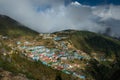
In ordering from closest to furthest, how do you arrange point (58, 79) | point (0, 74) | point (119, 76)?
1. point (58, 79)
2. point (119, 76)
3. point (0, 74)

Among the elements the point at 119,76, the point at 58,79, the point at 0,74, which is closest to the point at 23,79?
the point at 0,74

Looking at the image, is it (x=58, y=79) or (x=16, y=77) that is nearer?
(x=58, y=79)

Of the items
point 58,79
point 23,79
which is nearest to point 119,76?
point 58,79

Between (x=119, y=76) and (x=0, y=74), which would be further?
(x=0, y=74)

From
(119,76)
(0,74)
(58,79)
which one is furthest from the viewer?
(0,74)

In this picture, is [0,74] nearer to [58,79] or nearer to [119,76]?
[58,79]

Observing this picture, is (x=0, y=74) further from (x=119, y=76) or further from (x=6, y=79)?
(x=119, y=76)

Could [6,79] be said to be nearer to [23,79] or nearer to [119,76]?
[23,79]

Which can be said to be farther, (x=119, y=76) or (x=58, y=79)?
(x=119, y=76)
